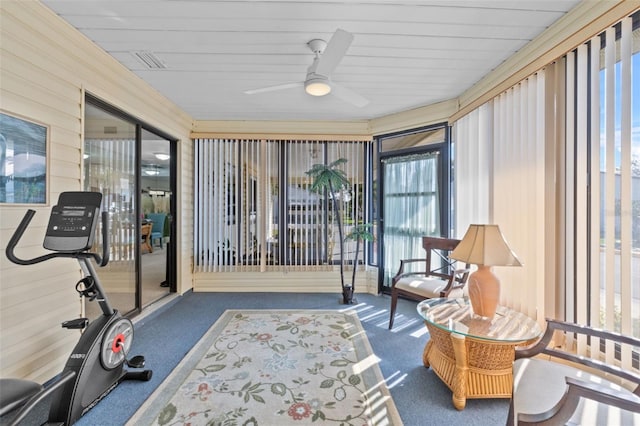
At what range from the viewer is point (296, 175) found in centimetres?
421

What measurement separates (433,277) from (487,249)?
5.08 ft

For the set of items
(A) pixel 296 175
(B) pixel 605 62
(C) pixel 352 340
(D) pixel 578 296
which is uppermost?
(B) pixel 605 62

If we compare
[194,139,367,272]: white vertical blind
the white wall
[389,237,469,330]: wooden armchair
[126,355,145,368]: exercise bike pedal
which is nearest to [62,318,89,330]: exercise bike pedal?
the white wall

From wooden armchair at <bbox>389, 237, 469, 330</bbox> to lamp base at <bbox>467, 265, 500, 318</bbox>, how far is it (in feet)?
2.08

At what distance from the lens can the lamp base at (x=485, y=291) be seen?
1.88 meters

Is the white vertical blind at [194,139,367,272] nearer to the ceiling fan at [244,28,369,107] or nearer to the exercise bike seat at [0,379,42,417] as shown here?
the ceiling fan at [244,28,369,107]

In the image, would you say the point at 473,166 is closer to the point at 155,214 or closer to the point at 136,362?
the point at 136,362

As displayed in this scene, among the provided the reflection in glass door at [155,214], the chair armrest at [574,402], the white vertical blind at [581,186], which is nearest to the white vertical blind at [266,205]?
the reflection in glass door at [155,214]

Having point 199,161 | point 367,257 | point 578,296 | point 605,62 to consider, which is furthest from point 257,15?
point 367,257

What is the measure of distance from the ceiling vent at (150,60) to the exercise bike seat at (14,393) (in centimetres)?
251

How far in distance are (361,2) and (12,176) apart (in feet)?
8.39

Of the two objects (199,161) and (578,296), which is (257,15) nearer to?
(199,161)

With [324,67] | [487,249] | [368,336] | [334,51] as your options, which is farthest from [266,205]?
[487,249]

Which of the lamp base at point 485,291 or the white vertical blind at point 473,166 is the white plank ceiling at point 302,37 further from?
the lamp base at point 485,291
